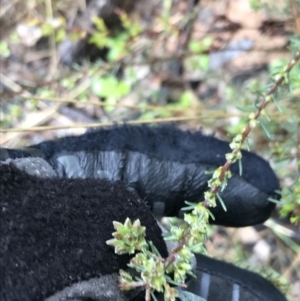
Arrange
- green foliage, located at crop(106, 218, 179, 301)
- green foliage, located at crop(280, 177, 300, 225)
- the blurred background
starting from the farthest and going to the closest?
1. the blurred background
2. green foliage, located at crop(280, 177, 300, 225)
3. green foliage, located at crop(106, 218, 179, 301)

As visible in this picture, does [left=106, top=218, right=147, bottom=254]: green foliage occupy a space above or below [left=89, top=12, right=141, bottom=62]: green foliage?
below

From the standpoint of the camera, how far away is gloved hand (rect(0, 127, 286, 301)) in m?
0.54

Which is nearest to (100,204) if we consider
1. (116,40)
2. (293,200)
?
(293,200)

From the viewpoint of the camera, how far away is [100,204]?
2.07 feet

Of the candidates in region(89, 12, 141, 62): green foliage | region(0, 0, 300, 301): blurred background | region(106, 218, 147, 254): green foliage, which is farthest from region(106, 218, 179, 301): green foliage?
region(89, 12, 141, 62): green foliage

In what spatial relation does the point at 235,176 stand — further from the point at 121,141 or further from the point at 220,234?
the point at 220,234

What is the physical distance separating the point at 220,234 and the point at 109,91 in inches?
24.0

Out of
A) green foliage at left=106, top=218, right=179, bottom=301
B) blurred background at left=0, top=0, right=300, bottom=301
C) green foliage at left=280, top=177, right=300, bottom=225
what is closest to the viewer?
green foliage at left=106, top=218, right=179, bottom=301

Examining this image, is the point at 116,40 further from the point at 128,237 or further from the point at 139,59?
the point at 128,237

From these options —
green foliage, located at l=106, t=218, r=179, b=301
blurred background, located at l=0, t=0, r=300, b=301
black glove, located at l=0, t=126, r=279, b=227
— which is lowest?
green foliage, located at l=106, t=218, r=179, b=301

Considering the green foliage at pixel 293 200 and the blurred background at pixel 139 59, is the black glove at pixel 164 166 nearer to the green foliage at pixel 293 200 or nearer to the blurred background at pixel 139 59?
the green foliage at pixel 293 200

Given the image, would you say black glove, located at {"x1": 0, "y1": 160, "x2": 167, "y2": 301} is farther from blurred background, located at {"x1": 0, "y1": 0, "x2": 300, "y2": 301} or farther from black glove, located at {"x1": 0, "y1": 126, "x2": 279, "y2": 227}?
blurred background, located at {"x1": 0, "y1": 0, "x2": 300, "y2": 301}

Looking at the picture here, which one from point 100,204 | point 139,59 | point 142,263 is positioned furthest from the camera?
point 139,59

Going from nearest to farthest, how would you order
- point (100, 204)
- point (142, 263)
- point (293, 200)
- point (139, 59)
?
point (142, 263) < point (100, 204) < point (293, 200) < point (139, 59)
